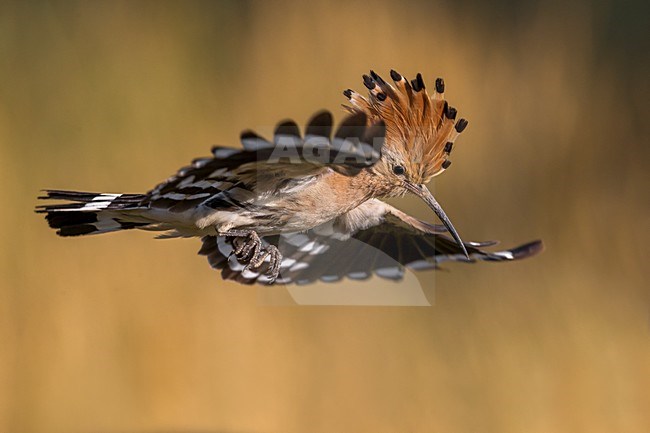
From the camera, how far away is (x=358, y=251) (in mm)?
2152

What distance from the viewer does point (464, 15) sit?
278cm

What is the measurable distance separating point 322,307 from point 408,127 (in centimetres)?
102

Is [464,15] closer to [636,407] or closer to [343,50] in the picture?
[343,50]

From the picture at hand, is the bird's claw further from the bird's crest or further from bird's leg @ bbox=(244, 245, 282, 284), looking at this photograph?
the bird's crest

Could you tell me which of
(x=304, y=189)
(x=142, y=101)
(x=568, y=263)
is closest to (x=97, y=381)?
(x=142, y=101)

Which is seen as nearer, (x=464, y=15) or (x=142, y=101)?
(x=142, y=101)

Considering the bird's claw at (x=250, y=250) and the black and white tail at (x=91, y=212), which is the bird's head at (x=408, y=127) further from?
the black and white tail at (x=91, y=212)

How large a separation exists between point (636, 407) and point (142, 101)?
166cm

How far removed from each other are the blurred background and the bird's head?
722 mm

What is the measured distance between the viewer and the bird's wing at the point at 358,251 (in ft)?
6.64

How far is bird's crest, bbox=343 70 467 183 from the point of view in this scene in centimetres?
160

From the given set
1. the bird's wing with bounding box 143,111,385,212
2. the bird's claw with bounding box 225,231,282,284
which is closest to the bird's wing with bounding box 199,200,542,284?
the bird's claw with bounding box 225,231,282,284

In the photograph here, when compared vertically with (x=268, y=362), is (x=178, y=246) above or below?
above

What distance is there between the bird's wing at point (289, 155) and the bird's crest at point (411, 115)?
12 cm
